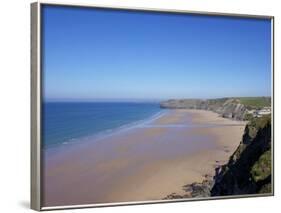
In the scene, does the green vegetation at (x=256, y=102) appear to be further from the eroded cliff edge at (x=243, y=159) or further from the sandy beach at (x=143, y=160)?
the sandy beach at (x=143, y=160)

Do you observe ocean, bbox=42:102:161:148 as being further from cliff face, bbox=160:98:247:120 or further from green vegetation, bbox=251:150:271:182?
green vegetation, bbox=251:150:271:182

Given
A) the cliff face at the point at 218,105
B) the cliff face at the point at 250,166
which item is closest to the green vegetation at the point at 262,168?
the cliff face at the point at 250,166

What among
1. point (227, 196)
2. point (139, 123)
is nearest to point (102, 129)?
point (139, 123)

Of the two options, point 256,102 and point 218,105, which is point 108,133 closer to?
point 218,105

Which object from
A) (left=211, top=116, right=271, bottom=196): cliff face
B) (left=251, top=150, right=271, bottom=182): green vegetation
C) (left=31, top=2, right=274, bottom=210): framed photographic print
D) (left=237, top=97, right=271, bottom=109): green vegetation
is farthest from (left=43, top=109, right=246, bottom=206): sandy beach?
(left=251, top=150, right=271, bottom=182): green vegetation

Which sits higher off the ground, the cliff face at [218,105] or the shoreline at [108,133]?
the cliff face at [218,105]

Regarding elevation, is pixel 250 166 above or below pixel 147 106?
below

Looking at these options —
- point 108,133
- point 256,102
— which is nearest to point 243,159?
point 256,102

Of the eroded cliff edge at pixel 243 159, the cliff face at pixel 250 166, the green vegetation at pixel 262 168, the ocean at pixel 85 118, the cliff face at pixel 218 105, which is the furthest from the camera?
the green vegetation at pixel 262 168

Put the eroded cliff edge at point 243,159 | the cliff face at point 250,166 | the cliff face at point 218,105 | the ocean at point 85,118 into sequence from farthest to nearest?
the cliff face at point 250,166
the eroded cliff edge at point 243,159
the cliff face at point 218,105
the ocean at point 85,118
